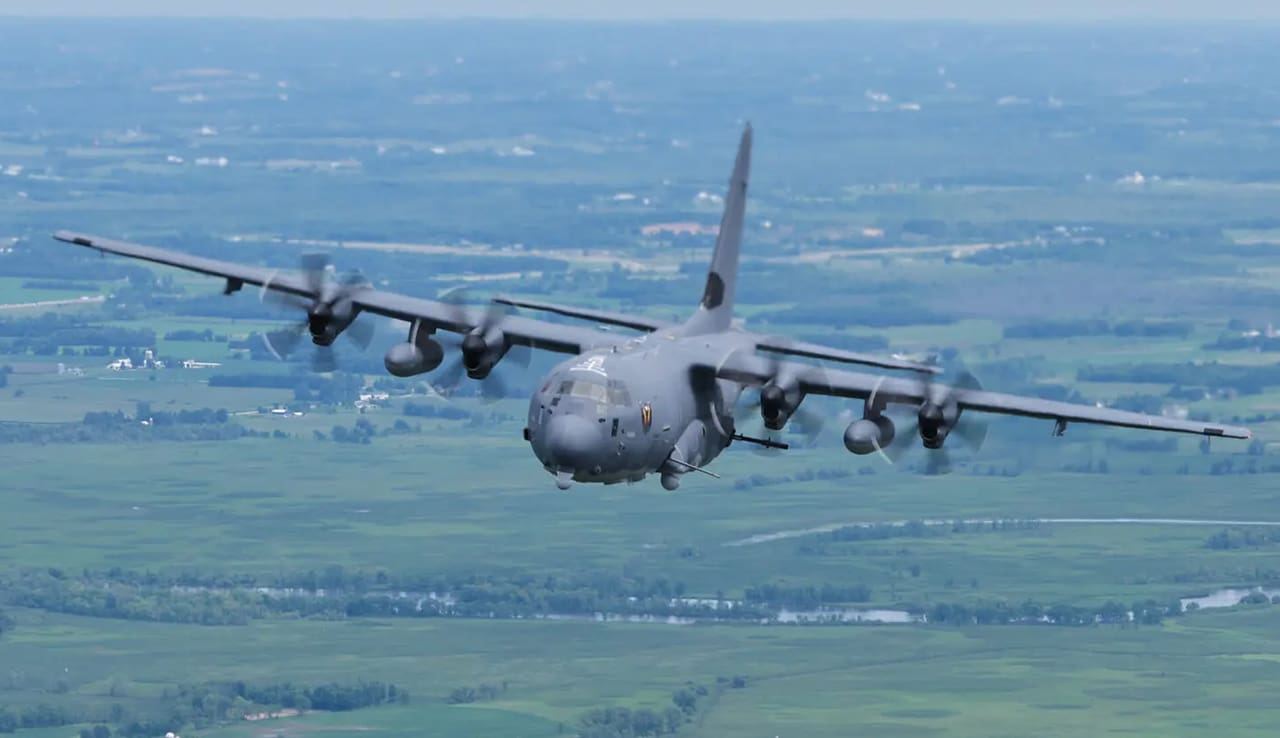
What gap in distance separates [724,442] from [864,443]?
7.25 metres

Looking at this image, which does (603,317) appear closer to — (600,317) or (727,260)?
(600,317)

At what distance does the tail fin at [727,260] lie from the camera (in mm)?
→ 99556

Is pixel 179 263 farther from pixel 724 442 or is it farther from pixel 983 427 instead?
pixel 983 427

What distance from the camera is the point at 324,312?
318 feet

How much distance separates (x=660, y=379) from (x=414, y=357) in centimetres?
1042

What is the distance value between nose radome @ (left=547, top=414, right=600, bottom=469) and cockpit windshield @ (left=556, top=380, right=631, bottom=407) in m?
1.02

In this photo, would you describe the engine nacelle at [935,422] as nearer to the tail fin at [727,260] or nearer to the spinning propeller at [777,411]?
the spinning propeller at [777,411]

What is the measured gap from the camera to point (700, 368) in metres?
91.1

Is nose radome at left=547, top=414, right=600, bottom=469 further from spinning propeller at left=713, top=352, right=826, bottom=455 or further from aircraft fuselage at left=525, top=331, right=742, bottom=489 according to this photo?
spinning propeller at left=713, top=352, right=826, bottom=455

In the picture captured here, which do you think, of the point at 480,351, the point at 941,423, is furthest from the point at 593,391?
the point at 941,423

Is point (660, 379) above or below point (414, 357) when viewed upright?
below

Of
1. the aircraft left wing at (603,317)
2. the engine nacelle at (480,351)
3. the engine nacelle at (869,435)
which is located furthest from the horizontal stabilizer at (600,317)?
the engine nacelle at (869,435)

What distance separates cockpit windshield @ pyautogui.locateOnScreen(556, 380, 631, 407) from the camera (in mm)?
85438

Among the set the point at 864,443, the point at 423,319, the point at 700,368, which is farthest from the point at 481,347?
the point at 864,443
